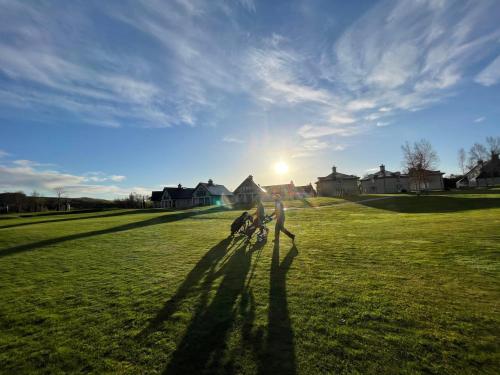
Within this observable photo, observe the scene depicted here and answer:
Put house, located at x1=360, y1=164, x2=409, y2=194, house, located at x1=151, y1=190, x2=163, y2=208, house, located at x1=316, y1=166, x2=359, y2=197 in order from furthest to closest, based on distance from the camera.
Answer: house, located at x1=151, y1=190, x2=163, y2=208
house, located at x1=360, y1=164, x2=409, y2=194
house, located at x1=316, y1=166, x2=359, y2=197

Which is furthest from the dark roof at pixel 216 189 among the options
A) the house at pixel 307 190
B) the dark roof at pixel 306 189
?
the dark roof at pixel 306 189

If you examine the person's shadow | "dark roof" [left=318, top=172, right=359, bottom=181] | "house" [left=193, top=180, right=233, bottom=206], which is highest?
"dark roof" [left=318, top=172, right=359, bottom=181]

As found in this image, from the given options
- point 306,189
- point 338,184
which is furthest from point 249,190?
point 306,189

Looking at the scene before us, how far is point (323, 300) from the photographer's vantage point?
5.06 m

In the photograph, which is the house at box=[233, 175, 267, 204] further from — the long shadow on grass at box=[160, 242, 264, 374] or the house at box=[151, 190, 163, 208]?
the long shadow on grass at box=[160, 242, 264, 374]

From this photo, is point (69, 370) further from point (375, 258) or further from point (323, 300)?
point (375, 258)

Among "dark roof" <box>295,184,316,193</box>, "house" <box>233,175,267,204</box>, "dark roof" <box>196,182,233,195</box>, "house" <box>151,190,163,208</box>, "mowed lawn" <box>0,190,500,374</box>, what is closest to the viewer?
"mowed lawn" <box>0,190,500,374</box>

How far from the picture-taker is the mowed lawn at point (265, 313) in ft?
11.2

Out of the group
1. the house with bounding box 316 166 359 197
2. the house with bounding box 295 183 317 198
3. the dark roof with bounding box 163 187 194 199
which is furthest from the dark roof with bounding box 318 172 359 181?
the dark roof with bounding box 163 187 194 199

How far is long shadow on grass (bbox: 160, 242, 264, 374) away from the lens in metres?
3.35

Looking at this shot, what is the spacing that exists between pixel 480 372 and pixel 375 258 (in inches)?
199

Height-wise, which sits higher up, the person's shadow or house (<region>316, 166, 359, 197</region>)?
house (<region>316, 166, 359, 197</region>)

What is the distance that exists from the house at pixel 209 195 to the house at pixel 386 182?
4311 centimetres

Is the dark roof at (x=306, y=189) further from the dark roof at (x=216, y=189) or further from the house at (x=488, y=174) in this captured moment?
the house at (x=488, y=174)
